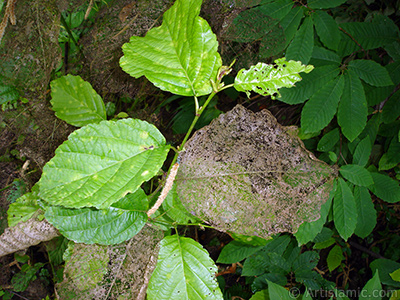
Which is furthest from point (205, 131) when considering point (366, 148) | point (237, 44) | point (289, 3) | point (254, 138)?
point (366, 148)

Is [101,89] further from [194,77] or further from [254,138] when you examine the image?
[254,138]

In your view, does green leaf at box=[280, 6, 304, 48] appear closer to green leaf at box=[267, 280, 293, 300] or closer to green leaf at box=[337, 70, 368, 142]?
green leaf at box=[337, 70, 368, 142]

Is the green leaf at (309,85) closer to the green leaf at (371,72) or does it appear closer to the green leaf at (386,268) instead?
the green leaf at (371,72)

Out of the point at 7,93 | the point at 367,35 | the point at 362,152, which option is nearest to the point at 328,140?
the point at 362,152

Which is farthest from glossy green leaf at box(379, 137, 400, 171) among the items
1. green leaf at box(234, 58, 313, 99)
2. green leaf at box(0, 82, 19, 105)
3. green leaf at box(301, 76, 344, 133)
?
green leaf at box(0, 82, 19, 105)

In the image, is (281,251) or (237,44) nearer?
(237,44)

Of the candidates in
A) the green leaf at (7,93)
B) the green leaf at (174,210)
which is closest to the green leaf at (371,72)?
the green leaf at (174,210)
